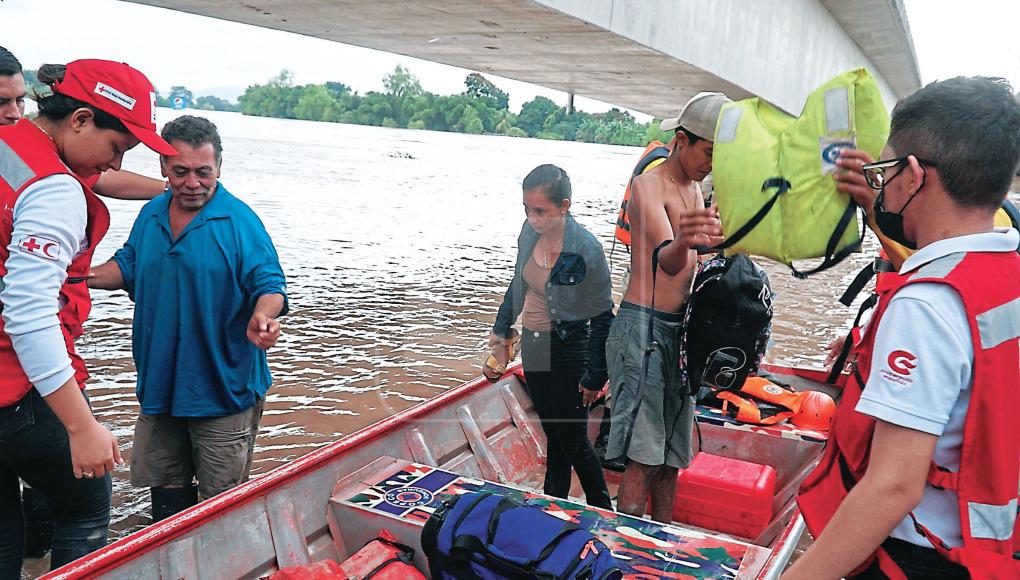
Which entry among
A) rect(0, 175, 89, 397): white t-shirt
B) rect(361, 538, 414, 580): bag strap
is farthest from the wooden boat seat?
rect(0, 175, 89, 397): white t-shirt

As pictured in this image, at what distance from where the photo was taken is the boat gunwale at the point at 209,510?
2.19 m

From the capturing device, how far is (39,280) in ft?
6.41

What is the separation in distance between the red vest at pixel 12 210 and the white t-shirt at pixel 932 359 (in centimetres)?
208

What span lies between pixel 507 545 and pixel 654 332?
3.67 ft

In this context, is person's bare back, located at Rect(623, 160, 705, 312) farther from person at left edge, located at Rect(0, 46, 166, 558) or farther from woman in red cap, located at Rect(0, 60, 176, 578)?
person at left edge, located at Rect(0, 46, 166, 558)

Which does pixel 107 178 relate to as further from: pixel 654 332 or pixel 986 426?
pixel 986 426

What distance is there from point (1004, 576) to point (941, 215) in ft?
2.40

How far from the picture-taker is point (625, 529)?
2795 millimetres

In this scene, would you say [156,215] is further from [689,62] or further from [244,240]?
[689,62]

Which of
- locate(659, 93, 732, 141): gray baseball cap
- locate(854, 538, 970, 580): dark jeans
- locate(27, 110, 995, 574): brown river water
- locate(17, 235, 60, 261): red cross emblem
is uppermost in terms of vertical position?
locate(659, 93, 732, 141): gray baseball cap

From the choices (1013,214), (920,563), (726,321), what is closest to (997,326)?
(920,563)

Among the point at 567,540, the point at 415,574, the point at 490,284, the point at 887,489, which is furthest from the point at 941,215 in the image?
the point at 490,284

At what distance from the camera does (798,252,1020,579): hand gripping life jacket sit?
1390mm

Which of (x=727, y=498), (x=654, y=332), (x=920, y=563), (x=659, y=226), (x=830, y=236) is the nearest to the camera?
(x=920, y=563)
